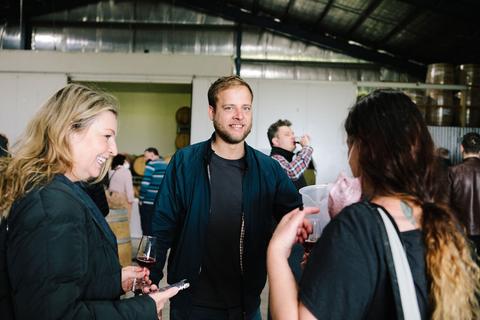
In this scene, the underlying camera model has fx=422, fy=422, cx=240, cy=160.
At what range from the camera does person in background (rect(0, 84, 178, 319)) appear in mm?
1127

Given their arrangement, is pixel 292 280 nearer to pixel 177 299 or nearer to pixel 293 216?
pixel 293 216

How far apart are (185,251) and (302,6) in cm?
891

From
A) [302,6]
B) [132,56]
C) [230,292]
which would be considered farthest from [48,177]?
[302,6]

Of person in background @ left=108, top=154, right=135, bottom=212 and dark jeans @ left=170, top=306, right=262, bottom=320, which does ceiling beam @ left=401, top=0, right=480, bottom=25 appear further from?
dark jeans @ left=170, top=306, right=262, bottom=320

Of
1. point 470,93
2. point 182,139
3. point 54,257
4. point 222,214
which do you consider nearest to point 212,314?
point 222,214

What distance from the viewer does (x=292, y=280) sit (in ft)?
3.91

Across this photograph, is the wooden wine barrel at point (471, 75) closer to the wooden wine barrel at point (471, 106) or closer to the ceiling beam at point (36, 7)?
the wooden wine barrel at point (471, 106)

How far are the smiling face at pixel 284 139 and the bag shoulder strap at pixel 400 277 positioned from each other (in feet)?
9.51

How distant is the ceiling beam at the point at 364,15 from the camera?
8.33m

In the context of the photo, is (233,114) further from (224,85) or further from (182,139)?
(182,139)

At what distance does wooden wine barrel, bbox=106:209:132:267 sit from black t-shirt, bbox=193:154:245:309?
2660 millimetres

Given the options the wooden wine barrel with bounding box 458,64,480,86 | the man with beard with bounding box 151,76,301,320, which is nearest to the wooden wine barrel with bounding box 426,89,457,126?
the wooden wine barrel with bounding box 458,64,480,86

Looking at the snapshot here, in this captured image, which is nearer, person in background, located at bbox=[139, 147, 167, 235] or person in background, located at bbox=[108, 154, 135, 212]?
person in background, located at bbox=[139, 147, 167, 235]

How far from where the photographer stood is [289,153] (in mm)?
3926
